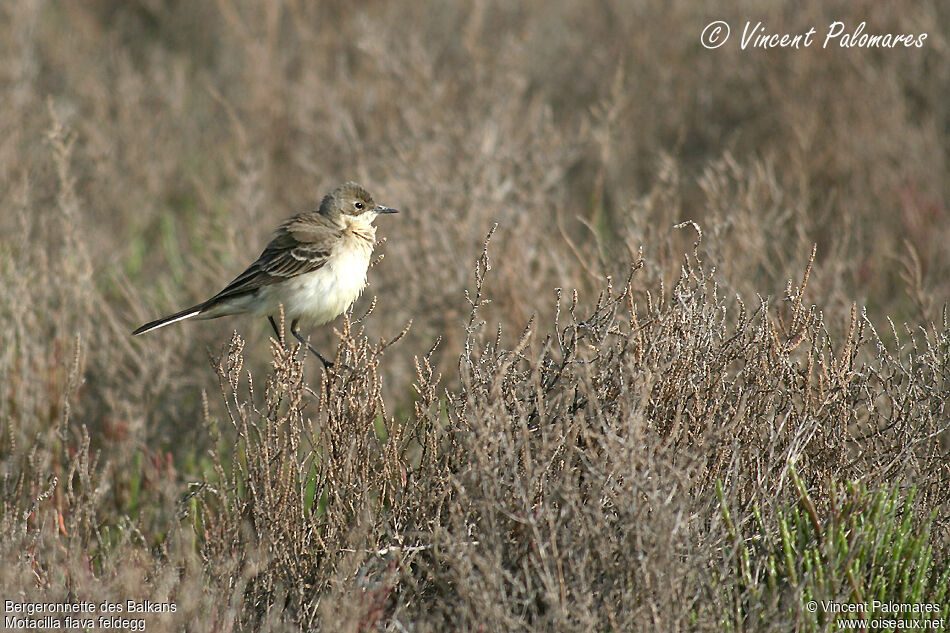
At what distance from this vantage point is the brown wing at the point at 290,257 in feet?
17.0

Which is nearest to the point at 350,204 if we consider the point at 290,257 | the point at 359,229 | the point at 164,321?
the point at 359,229

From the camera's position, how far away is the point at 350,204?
215 inches

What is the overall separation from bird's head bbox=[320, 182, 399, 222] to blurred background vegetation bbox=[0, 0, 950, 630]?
0.82m

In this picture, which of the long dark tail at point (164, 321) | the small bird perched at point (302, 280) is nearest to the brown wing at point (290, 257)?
A: the small bird perched at point (302, 280)

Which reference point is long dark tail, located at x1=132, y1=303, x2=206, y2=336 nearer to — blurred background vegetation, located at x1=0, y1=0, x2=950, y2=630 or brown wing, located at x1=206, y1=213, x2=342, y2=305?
brown wing, located at x1=206, y1=213, x2=342, y2=305

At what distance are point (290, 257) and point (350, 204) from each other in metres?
0.47

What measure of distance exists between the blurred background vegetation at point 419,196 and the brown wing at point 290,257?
0.70m

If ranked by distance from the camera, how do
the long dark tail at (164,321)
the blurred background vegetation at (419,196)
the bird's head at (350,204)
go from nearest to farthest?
the blurred background vegetation at (419,196), the long dark tail at (164,321), the bird's head at (350,204)

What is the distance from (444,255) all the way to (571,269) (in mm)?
799

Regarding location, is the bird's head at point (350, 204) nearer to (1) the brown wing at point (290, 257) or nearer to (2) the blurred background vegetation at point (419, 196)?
(1) the brown wing at point (290, 257)

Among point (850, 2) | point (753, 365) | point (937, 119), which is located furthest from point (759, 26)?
point (753, 365)

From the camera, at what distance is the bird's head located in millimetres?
5445

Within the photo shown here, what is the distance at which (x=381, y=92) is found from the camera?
8.25 metres

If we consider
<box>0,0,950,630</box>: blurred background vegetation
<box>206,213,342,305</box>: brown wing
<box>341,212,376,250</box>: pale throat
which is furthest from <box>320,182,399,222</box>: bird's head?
<box>0,0,950,630</box>: blurred background vegetation
